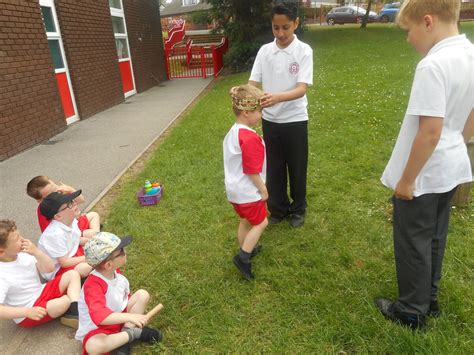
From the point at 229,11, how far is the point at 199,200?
1501cm

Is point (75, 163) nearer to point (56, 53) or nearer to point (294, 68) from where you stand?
point (56, 53)

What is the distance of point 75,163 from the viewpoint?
239 inches

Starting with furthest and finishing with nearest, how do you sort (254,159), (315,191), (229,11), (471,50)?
(229,11) → (315,191) → (254,159) → (471,50)

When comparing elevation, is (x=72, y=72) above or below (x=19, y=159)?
above

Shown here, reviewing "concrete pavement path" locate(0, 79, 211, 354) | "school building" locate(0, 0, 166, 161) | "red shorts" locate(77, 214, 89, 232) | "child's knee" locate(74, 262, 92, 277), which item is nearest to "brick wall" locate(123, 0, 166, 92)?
"school building" locate(0, 0, 166, 161)

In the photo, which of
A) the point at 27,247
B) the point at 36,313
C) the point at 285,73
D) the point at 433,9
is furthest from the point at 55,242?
the point at 433,9

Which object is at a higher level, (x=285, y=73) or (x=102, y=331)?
(x=285, y=73)

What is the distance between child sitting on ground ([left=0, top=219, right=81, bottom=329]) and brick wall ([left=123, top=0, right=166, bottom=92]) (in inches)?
468

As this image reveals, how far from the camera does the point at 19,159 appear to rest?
6.27 meters

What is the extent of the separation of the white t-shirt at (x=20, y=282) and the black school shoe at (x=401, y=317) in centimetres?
239

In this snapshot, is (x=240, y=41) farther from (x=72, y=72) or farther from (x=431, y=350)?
(x=431, y=350)

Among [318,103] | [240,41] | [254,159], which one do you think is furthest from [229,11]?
[254,159]

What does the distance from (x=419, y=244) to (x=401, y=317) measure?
1.85ft

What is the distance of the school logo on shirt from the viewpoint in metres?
3.18
